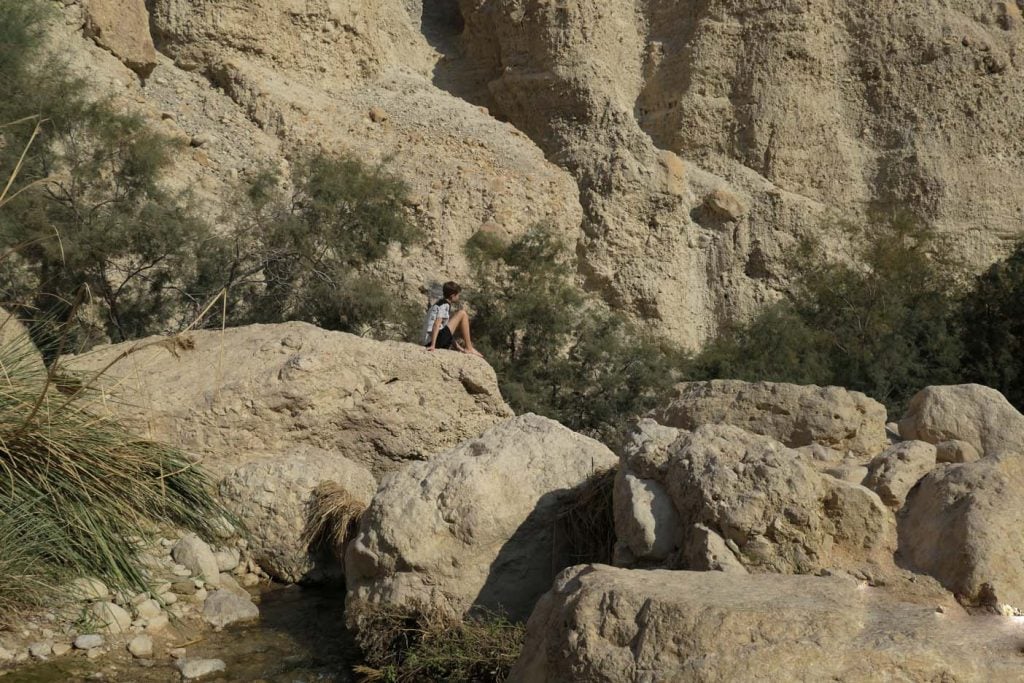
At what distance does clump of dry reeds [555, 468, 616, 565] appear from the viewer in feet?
18.5

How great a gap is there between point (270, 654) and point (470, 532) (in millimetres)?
1308

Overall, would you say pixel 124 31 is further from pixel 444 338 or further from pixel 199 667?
pixel 199 667

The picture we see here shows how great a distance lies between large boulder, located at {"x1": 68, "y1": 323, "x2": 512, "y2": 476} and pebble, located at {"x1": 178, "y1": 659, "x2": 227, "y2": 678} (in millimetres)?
1922

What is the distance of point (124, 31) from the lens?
16625 mm

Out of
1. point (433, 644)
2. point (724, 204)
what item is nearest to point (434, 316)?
point (433, 644)

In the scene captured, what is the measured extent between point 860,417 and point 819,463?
4.71ft

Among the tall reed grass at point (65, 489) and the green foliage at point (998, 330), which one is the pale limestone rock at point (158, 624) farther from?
the green foliage at point (998, 330)

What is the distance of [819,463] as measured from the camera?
19.1 feet

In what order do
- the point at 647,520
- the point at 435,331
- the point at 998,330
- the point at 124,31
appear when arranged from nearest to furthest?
the point at 647,520, the point at 435,331, the point at 998,330, the point at 124,31

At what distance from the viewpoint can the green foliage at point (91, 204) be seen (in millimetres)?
11023

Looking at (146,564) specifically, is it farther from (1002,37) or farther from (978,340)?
(1002,37)

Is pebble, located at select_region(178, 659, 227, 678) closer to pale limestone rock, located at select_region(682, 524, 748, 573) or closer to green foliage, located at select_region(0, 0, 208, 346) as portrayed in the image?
pale limestone rock, located at select_region(682, 524, 748, 573)

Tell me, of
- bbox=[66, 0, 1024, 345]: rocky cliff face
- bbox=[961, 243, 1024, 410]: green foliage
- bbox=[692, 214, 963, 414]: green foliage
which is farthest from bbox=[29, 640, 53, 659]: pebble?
bbox=[961, 243, 1024, 410]: green foliage

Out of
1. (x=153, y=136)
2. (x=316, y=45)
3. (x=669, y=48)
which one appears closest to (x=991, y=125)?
(x=669, y=48)
